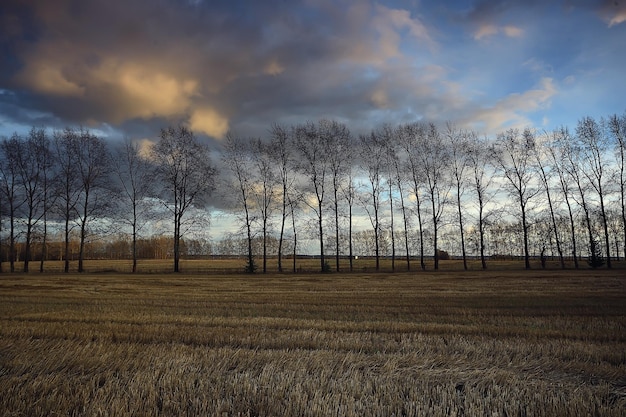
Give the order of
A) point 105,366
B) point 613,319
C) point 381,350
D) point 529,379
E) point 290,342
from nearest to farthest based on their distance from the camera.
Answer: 1. point 529,379
2. point 105,366
3. point 381,350
4. point 290,342
5. point 613,319

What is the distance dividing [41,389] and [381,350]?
17.5 ft

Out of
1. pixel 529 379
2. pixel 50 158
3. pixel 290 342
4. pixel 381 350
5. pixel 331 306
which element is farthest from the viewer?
pixel 50 158

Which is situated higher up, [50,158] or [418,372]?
[50,158]

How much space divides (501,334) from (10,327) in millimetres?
12246

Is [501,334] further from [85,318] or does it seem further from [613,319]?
[85,318]

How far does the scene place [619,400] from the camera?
4371mm

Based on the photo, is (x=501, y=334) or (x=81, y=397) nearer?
(x=81, y=397)

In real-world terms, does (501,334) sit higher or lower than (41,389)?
lower

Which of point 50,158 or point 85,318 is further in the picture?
point 50,158

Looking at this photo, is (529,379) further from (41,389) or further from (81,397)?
(41,389)

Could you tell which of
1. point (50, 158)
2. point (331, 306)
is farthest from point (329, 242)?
point (50, 158)

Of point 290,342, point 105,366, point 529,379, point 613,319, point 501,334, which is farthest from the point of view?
point 613,319

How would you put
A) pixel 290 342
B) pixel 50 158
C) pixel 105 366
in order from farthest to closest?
pixel 50 158, pixel 290 342, pixel 105 366

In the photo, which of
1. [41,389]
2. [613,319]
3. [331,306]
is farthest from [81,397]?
[613,319]
